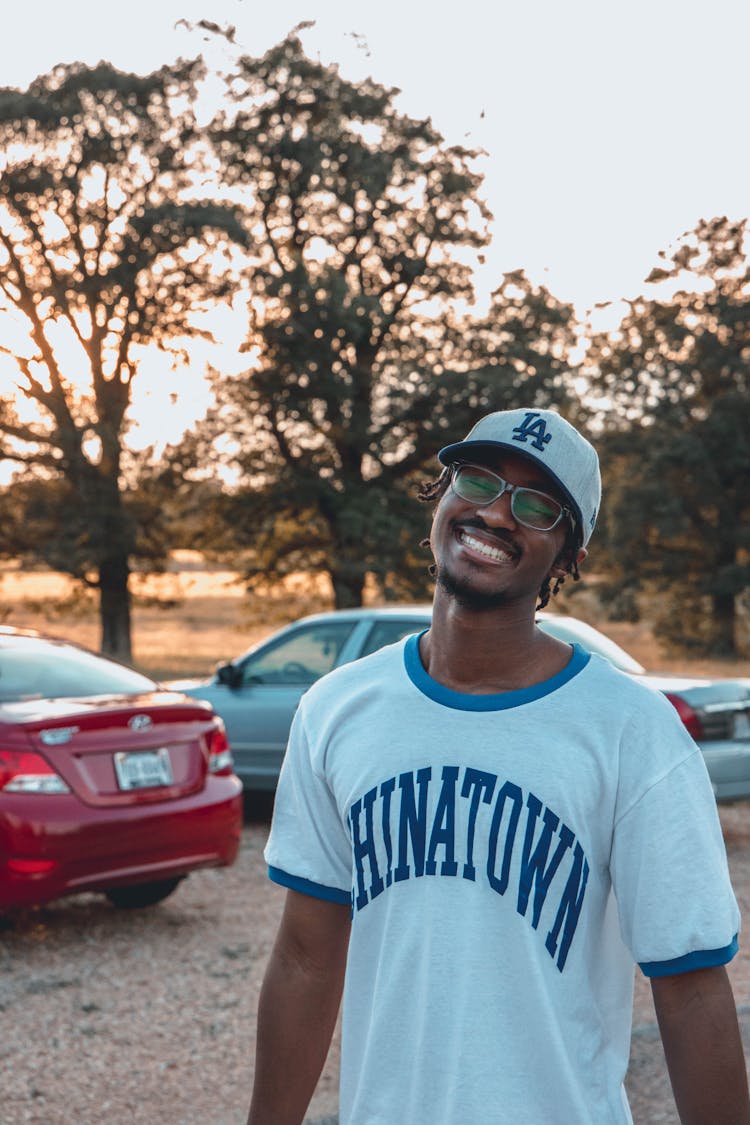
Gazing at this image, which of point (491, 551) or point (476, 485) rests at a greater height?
point (476, 485)

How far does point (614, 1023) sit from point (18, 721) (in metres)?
4.98

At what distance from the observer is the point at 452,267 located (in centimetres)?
3281

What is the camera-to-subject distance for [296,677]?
10430 millimetres

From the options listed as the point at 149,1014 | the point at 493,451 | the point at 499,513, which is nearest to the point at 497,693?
the point at 499,513

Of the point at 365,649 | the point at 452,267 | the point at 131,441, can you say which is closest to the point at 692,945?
the point at 365,649

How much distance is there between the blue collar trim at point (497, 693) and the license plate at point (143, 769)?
486 centimetres

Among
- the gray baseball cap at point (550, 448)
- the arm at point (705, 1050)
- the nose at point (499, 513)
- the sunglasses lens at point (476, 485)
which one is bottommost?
the arm at point (705, 1050)

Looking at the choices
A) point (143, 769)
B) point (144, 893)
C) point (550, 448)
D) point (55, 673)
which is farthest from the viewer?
point (144, 893)

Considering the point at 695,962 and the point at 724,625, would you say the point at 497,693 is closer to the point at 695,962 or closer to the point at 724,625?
the point at 695,962

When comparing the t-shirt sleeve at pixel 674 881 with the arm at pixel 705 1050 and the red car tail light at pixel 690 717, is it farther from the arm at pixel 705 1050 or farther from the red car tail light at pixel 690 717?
the red car tail light at pixel 690 717

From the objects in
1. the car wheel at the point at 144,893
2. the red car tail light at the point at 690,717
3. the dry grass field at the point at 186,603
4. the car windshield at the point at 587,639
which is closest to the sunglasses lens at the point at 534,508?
the car wheel at the point at 144,893

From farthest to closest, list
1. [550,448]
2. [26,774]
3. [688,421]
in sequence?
[688,421] < [26,774] < [550,448]

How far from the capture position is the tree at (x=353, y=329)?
3117 centimetres

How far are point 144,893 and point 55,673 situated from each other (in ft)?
4.22
